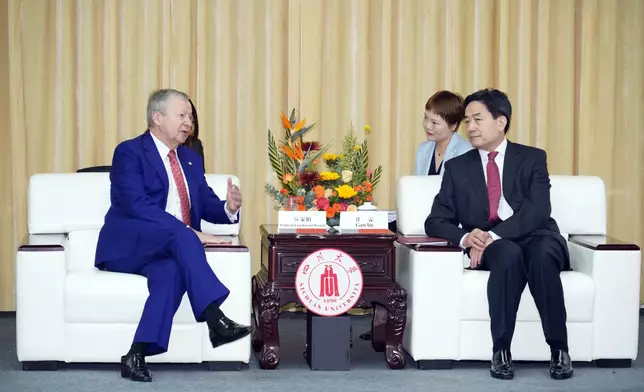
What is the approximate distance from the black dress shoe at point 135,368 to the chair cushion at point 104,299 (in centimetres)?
20

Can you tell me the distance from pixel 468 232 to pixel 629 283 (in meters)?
0.81

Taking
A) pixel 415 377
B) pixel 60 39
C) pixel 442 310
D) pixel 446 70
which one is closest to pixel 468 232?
pixel 442 310

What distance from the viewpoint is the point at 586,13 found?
6719mm

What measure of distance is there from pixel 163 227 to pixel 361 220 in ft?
3.16

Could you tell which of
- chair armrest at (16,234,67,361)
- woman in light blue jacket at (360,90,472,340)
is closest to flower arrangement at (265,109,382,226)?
woman in light blue jacket at (360,90,472,340)

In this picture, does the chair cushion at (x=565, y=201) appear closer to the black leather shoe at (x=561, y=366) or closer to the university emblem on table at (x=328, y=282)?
the university emblem on table at (x=328, y=282)

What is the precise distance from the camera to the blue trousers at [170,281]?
14.6 feet

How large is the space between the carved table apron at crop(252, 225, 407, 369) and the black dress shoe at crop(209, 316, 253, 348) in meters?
0.24

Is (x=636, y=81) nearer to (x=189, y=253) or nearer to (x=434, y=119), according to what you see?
(x=434, y=119)

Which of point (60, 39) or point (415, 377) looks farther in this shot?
point (60, 39)

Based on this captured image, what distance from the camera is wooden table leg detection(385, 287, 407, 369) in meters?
4.79

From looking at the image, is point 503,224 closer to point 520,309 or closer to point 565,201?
point 520,309

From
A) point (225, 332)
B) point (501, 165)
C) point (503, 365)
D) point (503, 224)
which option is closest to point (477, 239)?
point (503, 224)

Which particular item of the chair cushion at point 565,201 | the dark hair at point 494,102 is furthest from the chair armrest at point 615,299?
the dark hair at point 494,102
